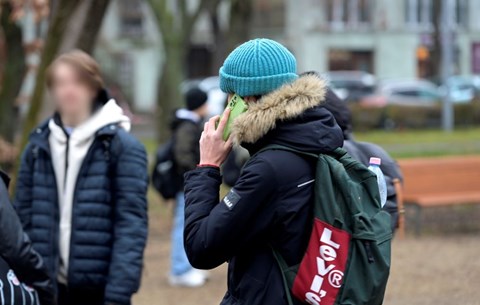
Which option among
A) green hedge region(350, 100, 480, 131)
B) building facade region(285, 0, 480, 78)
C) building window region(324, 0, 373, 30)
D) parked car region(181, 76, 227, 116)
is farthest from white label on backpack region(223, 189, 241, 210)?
building window region(324, 0, 373, 30)

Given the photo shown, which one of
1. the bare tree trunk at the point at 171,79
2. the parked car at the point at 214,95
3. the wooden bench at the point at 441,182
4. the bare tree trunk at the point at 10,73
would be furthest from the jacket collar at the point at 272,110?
the bare tree trunk at the point at 171,79

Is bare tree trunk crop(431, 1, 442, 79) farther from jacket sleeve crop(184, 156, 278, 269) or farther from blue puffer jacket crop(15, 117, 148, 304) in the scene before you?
jacket sleeve crop(184, 156, 278, 269)

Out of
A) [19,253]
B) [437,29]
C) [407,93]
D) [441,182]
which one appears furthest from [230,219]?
[437,29]

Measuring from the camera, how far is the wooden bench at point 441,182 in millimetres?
10891

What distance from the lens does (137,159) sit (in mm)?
4465

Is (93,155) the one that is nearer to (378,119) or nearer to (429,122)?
(378,119)

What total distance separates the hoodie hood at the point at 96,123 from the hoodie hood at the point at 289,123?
1451 mm

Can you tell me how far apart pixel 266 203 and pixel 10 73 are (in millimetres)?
12625

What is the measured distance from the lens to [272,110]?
3057mm

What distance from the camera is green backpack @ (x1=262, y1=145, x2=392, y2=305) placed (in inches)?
118

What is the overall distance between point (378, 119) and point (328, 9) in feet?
82.3

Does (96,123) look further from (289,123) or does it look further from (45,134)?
(289,123)

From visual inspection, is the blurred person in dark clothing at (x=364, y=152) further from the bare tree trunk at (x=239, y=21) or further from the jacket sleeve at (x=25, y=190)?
the bare tree trunk at (x=239, y=21)

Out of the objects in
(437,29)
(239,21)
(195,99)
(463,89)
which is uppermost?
(195,99)
